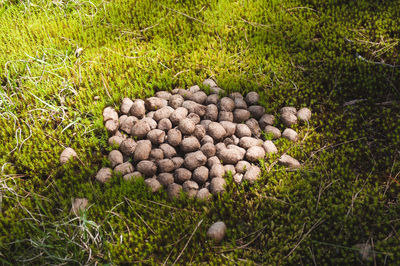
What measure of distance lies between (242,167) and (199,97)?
2.77 ft

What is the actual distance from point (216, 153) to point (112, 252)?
110cm

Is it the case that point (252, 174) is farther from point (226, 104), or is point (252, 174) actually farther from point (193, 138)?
point (226, 104)

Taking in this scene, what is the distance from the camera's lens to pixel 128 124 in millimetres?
2998

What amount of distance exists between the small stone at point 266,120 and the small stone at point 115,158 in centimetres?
127

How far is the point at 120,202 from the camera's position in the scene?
2.54 meters

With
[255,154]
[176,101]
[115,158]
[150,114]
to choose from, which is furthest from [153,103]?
[255,154]

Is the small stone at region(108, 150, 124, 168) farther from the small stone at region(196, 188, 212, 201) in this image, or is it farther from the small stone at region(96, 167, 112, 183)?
the small stone at region(196, 188, 212, 201)

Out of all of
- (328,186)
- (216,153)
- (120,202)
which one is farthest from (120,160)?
(328,186)

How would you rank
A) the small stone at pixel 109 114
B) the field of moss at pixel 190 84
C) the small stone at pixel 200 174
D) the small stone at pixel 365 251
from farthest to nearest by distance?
the small stone at pixel 109 114 < the small stone at pixel 200 174 < the field of moss at pixel 190 84 < the small stone at pixel 365 251

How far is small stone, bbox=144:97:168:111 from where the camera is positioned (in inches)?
123

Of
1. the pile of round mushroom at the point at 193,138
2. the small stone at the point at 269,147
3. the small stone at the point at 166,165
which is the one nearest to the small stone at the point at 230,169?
the pile of round mushroom at the point at 193,138

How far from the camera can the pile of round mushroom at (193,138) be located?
264cm

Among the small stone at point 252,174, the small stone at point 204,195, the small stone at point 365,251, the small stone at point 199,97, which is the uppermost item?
the small stone at point 199,97

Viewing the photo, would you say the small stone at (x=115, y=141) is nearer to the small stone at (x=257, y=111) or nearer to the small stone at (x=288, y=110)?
the small stone at (x=257, y=111)
